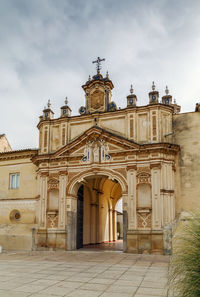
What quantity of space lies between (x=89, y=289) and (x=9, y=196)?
1491cm

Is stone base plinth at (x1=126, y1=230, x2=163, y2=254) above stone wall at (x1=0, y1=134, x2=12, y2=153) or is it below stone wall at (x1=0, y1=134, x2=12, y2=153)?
below

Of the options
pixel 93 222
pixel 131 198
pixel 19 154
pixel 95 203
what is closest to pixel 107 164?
pixel 131 198

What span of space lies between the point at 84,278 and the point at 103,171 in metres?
9.51

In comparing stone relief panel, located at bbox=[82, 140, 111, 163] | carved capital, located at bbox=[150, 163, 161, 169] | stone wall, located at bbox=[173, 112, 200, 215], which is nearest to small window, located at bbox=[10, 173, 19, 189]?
stone relief panel, located at bbox=[82, 140, 111, 163]

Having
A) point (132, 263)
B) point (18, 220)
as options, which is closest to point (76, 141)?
point (18, 220)

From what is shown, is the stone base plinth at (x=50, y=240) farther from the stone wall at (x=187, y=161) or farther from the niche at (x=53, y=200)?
the stone wall at (x=187, y=161)

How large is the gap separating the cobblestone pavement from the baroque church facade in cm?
396

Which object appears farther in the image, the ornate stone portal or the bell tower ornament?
the bell tower ornament

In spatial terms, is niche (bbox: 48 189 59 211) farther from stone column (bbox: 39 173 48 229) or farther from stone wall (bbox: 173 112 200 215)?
stone wall (bbox: 173 112 200 215)

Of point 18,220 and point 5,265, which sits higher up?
point 18,220

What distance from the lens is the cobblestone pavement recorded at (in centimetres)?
827

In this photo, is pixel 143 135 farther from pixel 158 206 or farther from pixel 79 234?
pixel 79 234

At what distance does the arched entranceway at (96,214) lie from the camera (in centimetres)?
2142

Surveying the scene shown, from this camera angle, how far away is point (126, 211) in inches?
711
